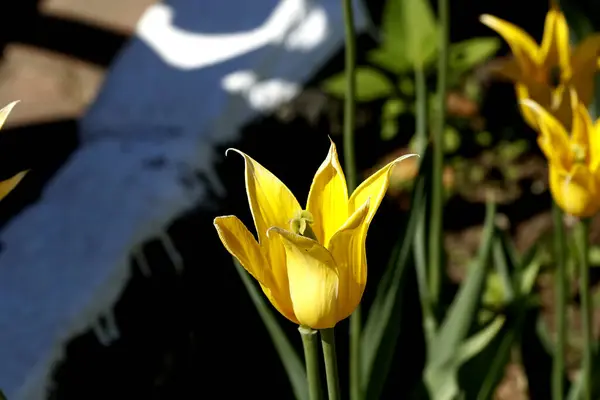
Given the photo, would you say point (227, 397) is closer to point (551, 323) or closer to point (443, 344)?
point (443, 344)

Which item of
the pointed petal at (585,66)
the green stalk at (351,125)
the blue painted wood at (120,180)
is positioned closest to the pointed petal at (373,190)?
the green stalk at (351,125)

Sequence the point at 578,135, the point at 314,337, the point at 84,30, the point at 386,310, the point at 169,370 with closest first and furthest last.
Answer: the point at 314,337, the point at 578,135, the point at 386,310, the point at 169,370, the point at 84,30

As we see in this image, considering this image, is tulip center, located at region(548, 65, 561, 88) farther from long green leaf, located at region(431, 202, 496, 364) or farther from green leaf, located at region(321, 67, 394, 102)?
green leaf, located at region(321, 67, 394, 102)

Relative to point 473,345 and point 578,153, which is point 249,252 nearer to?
point 578,153

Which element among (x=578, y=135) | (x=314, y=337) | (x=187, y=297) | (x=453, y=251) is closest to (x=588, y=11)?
(x=453, y=251)

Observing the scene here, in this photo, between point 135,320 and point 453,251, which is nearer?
point 135,320

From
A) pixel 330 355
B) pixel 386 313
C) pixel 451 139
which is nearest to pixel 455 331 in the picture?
pixel 386 313
